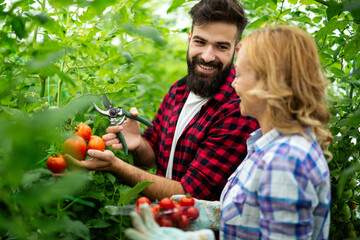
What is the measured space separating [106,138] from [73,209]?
0.44m

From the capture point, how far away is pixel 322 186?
128cm

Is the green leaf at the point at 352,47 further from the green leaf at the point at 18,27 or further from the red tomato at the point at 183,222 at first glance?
the green leaf at the point at 18,27

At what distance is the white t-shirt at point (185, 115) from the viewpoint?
2.39 meters

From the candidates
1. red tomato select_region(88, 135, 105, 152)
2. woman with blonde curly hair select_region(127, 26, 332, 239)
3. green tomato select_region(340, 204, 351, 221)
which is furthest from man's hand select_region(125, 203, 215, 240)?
green tomato select_region(340, 204, 351, 221)

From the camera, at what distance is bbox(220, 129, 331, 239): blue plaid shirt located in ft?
3.92

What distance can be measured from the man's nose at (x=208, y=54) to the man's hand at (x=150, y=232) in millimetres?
1348

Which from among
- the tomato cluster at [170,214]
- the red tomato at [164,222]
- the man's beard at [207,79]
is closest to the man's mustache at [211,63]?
the man's beard at [207,79]

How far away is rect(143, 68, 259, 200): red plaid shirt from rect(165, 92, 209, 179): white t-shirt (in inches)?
1.2

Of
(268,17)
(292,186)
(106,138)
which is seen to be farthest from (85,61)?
(292,186)

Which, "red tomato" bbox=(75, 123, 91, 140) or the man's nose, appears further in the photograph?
the man's nose

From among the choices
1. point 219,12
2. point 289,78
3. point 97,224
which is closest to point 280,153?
point 289,78

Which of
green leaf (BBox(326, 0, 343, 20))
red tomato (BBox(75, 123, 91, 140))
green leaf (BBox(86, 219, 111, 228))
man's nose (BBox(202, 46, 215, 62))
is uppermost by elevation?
green leaf (BBox(326, 0, 343, 20))

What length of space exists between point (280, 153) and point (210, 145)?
0.88 metres

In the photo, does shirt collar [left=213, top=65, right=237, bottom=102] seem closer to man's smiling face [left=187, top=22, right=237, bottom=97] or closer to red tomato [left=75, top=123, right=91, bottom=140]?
man's smiling face [left=187, top=22, right=237, bottom=97]
